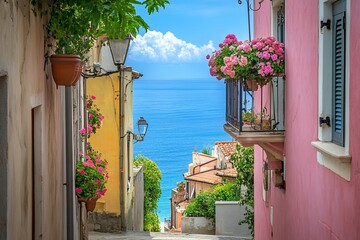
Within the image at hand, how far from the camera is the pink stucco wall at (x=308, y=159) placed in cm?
570

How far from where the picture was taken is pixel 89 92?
19.9 meters

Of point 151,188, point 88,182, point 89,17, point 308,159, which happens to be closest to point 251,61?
point 308,159

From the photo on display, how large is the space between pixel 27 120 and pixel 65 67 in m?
1.70

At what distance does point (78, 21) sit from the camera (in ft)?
25.6

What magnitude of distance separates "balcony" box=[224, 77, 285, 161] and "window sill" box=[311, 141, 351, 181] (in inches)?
90.3

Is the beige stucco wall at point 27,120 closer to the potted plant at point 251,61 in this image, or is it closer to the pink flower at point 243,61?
the potted plant at point 251,61

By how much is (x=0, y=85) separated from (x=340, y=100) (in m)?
3.21

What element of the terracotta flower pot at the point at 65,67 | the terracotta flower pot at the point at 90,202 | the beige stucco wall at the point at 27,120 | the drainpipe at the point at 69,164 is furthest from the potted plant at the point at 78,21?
the terracotta flower pot at the point at 90,202

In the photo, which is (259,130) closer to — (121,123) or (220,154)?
(121,123)

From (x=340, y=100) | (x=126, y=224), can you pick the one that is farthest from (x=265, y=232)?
(x=126, y=224)

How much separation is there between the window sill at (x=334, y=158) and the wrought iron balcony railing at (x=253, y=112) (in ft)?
8.15

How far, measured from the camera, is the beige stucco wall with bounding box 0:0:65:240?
17.1 feet

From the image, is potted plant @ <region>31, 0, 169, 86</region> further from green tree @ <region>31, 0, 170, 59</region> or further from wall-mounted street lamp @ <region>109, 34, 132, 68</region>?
wall-mounted street lamp @ <region>109, 34, 132, 68</region>

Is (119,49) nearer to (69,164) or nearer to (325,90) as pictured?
(69,164)
